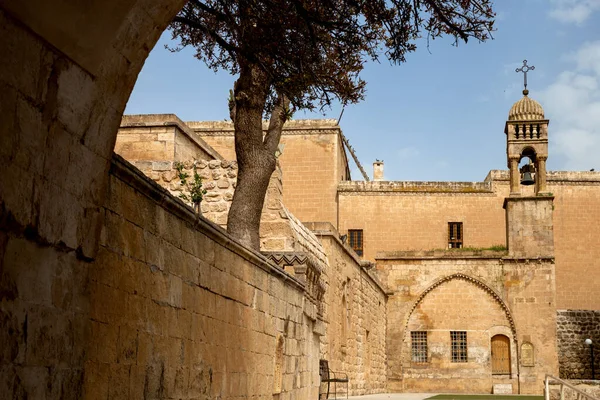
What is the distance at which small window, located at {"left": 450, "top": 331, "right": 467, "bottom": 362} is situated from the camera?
30.7 metres

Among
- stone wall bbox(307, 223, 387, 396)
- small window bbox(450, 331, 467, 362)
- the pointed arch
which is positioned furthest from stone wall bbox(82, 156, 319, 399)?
the pointed arch

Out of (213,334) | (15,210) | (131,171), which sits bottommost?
(213,334)

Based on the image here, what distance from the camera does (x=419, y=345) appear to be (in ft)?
102

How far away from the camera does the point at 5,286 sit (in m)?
3.19

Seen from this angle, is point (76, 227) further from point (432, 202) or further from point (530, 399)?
point (432, 202)

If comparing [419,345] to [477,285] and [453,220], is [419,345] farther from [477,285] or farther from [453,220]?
[453,220]

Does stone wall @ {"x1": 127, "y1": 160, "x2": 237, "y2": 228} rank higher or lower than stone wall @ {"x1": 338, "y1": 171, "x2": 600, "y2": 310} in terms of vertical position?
lower

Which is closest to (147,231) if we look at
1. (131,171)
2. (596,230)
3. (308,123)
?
(131,171)

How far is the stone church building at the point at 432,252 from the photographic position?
16141 mm

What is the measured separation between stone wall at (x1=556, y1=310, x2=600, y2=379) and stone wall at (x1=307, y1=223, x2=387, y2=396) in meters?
7.34

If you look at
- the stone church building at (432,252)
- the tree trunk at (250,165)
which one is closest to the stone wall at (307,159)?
the stone church building at (432,252)

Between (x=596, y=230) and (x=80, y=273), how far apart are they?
128 feet

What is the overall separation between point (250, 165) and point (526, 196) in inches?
878

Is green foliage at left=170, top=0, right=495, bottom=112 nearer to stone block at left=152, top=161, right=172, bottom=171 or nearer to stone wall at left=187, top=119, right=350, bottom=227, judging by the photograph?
stone block at left=152, top=161, right=172, bottom=171
